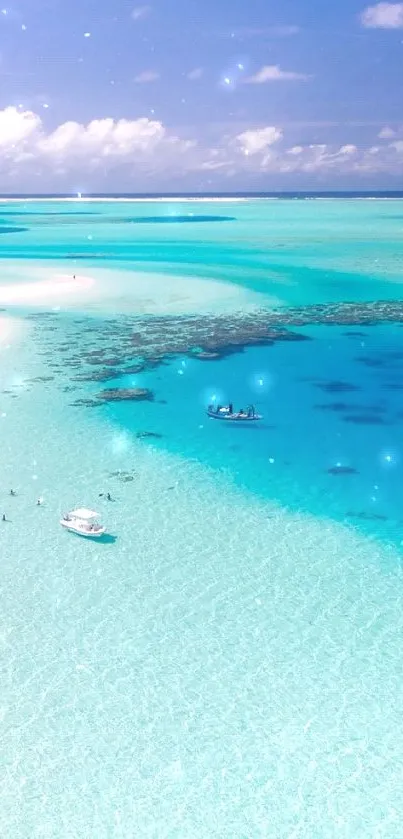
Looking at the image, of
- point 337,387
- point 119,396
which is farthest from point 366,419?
point 119,396

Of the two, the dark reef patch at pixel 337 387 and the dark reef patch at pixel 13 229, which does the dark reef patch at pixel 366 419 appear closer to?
the dark reef patch at pixel 337 387

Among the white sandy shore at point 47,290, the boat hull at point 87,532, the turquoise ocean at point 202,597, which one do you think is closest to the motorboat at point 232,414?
the turquoise ocean at point 202,597

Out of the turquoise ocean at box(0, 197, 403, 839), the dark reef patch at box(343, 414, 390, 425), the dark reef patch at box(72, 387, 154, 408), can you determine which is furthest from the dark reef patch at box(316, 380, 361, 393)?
the dark reef patch at box(72, 387, 154, 408)

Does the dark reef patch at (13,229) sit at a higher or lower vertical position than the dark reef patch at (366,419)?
higher

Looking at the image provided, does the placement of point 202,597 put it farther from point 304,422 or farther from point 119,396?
point 119,396

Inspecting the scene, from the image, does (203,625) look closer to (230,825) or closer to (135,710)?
(135,710)
